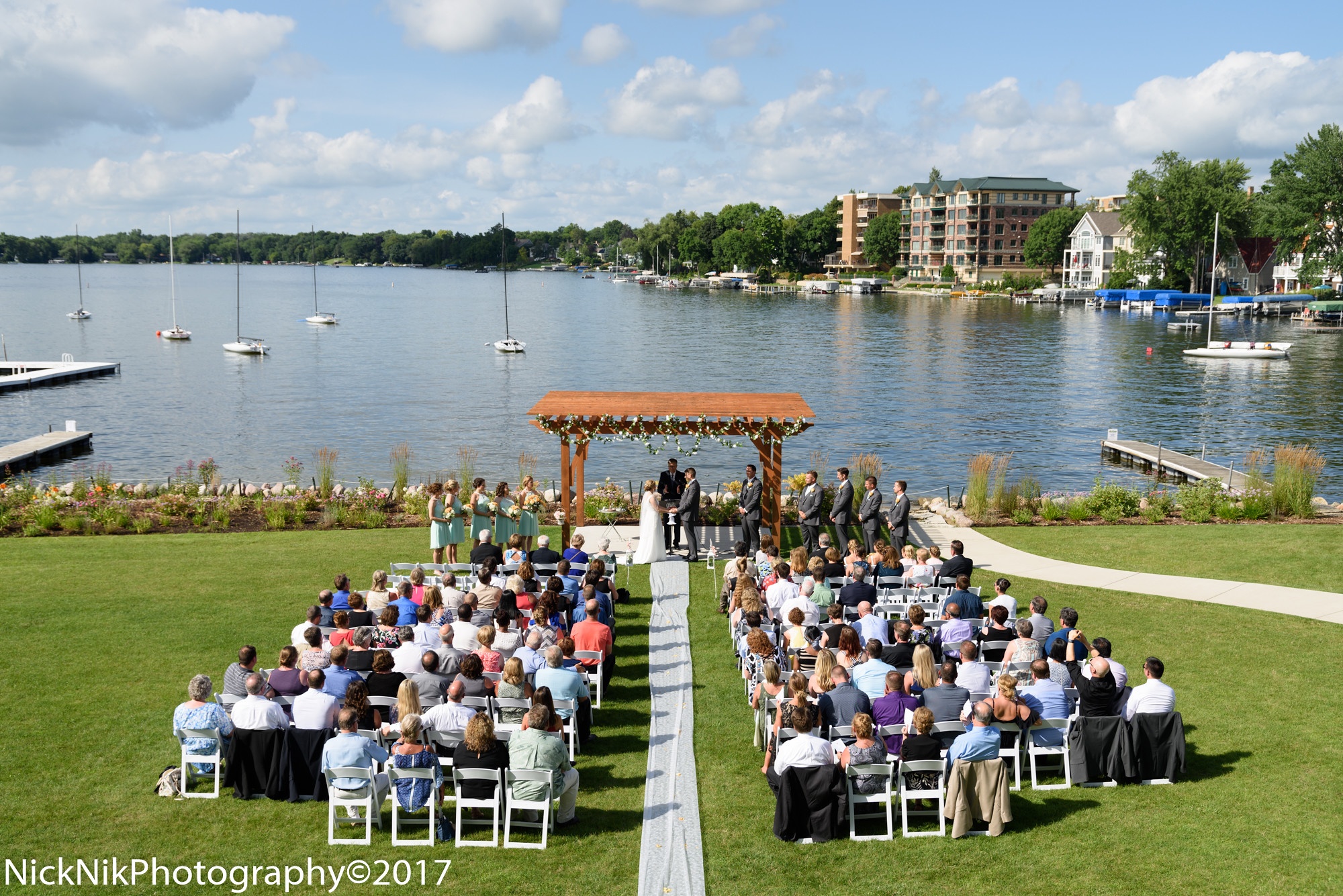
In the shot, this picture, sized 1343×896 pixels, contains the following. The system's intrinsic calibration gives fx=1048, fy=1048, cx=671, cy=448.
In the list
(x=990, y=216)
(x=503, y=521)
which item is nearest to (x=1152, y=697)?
(x=503, y=521)

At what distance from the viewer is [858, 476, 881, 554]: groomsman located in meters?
19.4

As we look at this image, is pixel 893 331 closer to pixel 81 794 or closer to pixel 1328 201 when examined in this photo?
pixel 1328 201

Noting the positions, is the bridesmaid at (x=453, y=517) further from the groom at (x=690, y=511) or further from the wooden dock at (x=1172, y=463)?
the wooden dock at (x=1172, y=463)

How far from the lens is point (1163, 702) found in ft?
34.4

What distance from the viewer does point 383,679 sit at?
10797mm

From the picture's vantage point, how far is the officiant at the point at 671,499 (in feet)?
65.6

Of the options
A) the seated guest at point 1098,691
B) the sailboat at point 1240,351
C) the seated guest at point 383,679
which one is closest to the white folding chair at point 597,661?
the seated guest at point 383,679

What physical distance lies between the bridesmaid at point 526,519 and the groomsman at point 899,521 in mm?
6496

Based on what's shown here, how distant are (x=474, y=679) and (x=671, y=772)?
222 centimetres

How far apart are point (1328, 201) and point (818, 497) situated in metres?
107

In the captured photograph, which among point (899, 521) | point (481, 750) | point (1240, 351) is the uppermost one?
point (1240, 351)

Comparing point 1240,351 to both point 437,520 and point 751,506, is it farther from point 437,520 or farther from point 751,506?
point 437,520

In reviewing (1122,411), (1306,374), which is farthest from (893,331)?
(1122,411)

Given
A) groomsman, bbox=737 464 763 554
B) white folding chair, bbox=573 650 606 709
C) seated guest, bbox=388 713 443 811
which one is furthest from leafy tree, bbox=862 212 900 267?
seated guest, bbox=388 713 443 811
